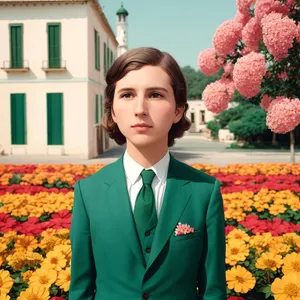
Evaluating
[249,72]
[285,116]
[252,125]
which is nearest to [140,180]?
[249,72]

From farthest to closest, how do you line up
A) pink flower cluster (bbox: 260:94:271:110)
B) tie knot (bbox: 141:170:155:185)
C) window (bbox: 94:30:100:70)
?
window (bbox: 94:30:100:70) → pink flower cluster (bbox: 260:94:271:110) → tie knot (bbox: 141:170:155:185)

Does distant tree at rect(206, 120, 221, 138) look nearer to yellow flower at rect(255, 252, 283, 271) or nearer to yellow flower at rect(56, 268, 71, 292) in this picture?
yellow flower at rect(255, 252, 283, 271)

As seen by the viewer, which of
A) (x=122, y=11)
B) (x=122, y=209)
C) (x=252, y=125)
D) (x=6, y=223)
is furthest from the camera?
(x=122, y=11)

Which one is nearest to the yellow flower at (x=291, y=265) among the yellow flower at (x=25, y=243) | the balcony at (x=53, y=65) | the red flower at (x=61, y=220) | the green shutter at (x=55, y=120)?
the yellow flower at (x=25, y=243)

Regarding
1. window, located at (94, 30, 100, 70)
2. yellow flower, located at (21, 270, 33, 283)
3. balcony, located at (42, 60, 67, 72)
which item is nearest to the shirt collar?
yellow flower, located at (21, 270, 33, 283)

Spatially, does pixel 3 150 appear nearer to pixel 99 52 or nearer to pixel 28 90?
pixel 28 90

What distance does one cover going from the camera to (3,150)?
16.7 meters

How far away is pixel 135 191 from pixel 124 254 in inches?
10.2

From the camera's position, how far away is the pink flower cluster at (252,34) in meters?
5.36

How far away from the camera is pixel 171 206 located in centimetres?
167

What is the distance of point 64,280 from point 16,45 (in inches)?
627

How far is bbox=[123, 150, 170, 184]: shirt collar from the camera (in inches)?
67.4

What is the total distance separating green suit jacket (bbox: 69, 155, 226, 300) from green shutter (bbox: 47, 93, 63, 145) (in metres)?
15.0

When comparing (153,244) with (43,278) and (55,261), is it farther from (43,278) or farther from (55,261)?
(55,261)
